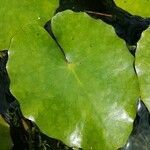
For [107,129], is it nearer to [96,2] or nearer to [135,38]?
[135,38]

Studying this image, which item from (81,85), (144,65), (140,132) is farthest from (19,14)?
(140,132)

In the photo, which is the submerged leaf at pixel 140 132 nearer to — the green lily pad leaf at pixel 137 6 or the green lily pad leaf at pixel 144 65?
the green lily pad leaf at pixel 144 65

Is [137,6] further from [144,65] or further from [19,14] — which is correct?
[19,14]

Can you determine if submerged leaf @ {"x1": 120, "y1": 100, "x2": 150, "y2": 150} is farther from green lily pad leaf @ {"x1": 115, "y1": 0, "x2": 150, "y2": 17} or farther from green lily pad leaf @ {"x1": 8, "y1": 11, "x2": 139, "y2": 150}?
green lily pad leaf @ {"x1": 115, "y1": 0, "x2": 150, "y2": 17}

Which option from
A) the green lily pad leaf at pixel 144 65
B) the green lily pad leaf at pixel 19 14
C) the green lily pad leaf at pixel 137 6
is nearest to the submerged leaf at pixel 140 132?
the green lily pad leaf at pixel 144 65

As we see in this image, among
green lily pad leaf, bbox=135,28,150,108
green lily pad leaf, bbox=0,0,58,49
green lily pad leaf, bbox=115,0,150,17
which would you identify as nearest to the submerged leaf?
green lily pad leaf, bbox=135,28,150,108
